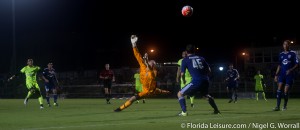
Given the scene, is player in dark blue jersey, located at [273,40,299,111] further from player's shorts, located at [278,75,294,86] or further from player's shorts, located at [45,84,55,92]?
player's shorts, located at [45,84,55,92]

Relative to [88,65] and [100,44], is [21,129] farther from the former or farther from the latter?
[100,44]

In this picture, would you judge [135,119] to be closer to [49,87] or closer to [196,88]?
[196,88]

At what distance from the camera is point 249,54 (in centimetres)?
7425

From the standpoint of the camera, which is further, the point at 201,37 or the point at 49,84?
the point at 201,37

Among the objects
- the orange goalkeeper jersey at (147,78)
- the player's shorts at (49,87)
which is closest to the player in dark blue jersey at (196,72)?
the orange goalkeeper jersey at (147,78)

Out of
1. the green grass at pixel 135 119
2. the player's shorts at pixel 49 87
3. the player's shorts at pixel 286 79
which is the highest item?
the player's shorts at pixel 286 79

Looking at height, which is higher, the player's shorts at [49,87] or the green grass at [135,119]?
the player's shorts at [49,87]

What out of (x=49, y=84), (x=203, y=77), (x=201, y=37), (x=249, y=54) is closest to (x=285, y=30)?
(x=249, y=54)

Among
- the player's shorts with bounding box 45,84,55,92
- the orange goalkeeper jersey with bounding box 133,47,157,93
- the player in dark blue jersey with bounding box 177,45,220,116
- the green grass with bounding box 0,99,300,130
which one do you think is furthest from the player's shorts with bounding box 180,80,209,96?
the player's shorts with bounding box 45,84,55,92

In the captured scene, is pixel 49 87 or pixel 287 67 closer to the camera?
pixel 287 67

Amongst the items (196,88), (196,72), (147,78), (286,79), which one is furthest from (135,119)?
(286,79)

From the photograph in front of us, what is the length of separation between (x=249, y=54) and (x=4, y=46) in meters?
39.7

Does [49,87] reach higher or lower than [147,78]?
lower

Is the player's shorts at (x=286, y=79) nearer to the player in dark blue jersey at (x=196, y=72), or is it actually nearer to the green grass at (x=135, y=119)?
the green grass at (x=135, y=119)
